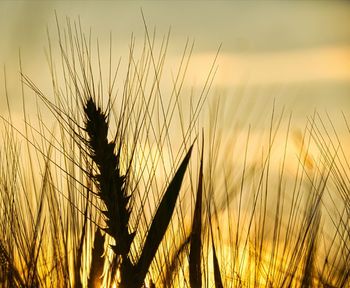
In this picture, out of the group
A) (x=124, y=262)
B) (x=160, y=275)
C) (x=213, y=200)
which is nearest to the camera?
(x=124, y=262)

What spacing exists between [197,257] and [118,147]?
199mm

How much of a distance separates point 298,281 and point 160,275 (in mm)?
261

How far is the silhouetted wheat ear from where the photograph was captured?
83cm

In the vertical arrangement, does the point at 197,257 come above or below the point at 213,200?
below

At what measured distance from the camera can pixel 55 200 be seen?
1.02 metres

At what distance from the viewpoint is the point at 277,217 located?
38.6 inches

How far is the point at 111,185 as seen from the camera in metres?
0.84

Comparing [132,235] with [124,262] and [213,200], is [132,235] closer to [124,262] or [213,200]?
[124,262]

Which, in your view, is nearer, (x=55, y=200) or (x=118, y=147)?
(x=118, y=147)

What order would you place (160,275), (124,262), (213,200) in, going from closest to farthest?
1. (124,262)
2. (160,275)
3. (213,200)

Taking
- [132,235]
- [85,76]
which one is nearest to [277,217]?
[132,235]

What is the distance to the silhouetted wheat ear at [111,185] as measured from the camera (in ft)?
2.72

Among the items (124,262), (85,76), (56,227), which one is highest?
(85,76)

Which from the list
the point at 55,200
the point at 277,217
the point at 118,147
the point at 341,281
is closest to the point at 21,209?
the point at 55,200
